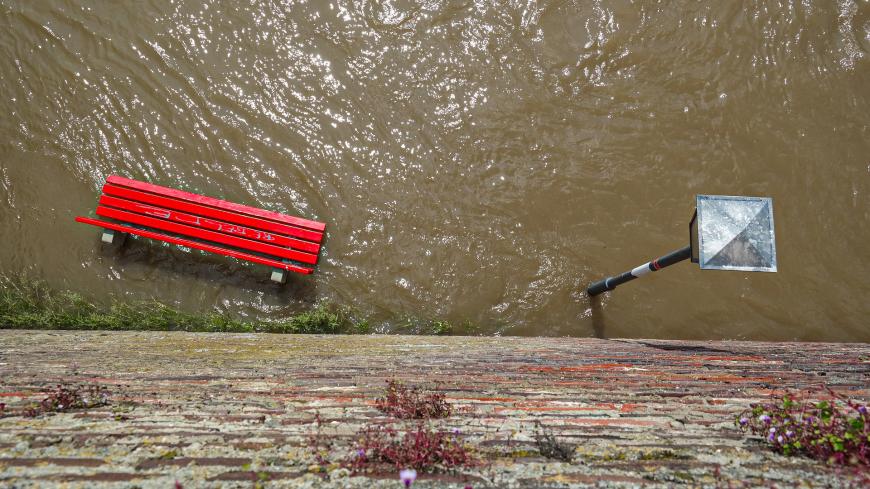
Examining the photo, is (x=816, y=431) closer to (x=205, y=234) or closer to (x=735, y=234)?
(x=735, y=234)

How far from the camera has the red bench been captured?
21.4 feet

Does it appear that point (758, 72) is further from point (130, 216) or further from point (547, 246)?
point (130, 216)

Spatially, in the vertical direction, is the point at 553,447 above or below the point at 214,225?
below

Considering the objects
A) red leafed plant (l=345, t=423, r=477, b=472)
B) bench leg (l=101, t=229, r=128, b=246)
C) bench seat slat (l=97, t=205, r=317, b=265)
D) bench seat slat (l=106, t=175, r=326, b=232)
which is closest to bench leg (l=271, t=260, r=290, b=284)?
bench seat slat (l=97, t=205, r=317, b=265)

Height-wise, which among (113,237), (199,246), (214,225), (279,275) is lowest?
(279,275)

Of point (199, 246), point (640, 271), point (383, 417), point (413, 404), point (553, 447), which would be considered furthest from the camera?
point (199, 246)

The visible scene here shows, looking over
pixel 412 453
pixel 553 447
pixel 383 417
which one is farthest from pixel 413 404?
pixel 553 447

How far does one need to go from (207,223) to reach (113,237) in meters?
1.17

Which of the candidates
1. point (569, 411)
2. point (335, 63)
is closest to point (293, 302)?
point (335, 63)

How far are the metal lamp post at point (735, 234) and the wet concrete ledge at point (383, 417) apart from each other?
0.75 meters

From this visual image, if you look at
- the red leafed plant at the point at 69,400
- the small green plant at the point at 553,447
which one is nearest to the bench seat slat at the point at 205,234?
the red leafed plant at the point at 69,400

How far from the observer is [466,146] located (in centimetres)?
695

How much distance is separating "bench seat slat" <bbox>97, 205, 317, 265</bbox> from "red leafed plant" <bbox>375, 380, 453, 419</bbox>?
3.72 metres

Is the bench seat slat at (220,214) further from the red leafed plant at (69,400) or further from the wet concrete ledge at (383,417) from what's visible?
the red leafed plant at (69,400)
